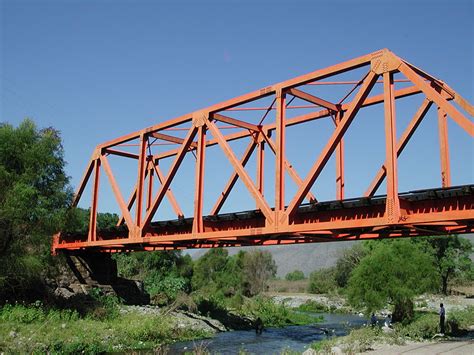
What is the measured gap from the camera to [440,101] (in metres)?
17.2

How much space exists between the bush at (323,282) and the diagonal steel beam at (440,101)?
2668 inches

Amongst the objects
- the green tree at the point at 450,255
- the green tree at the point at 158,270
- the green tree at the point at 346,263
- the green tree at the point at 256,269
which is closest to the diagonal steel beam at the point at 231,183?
the green tree at the point at 158,270

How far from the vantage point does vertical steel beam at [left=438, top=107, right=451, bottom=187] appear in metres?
21.5

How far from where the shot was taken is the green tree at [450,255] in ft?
226

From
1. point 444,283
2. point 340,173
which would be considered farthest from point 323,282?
Answer: point 340,173

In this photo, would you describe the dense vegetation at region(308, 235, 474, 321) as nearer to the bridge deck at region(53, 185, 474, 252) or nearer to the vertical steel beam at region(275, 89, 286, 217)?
the bridge deck at region(53, 185, 474, 252)

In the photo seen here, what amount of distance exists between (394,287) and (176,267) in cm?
3565

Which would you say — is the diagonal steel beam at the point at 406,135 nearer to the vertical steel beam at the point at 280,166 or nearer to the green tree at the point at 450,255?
the vertical steel beam at the point at 280,166

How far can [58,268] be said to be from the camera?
3709 cm

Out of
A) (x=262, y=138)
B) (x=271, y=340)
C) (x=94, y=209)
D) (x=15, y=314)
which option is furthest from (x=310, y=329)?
(x=15, y=314)

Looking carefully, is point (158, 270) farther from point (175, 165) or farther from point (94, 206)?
point (175, 165)


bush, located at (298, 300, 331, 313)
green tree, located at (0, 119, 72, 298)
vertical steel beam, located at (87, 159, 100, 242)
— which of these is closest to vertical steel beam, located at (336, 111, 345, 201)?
green tree, located at (0, 119, 72, 298)

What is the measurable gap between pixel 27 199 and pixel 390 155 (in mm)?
18959

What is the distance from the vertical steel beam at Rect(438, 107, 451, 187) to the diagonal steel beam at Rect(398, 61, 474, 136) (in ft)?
15.4
